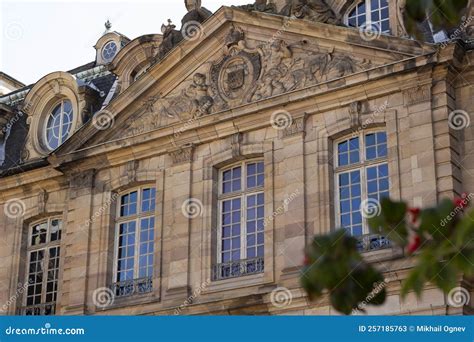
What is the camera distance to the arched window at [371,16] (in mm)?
15570

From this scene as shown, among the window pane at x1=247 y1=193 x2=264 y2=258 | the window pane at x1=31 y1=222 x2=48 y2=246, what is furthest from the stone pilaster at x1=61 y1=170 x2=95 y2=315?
the window pane at x1=247 y1=193 x2=264 y2=258

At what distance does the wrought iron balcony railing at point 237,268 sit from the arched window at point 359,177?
150 cm

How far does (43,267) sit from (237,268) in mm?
4881

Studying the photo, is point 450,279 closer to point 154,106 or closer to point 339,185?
point 339,185

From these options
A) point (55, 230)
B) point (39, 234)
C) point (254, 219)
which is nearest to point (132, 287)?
point (254, 219)

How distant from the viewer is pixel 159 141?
16.9 m

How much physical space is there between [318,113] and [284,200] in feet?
5.03

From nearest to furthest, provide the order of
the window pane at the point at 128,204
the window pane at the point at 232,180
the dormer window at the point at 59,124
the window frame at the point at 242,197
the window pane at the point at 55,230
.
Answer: the window frame at the point at 242,197 → the window pane at the point at 232,180 → the window pane at the point at 128,204 → the window pane at the point at 55,230 → the dormer window at the point at 59,124

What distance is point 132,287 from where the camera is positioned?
1642 cm

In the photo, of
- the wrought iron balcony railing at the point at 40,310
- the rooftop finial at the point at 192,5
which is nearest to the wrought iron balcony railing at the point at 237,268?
the wrought iron balcony railing at the point at 40,310

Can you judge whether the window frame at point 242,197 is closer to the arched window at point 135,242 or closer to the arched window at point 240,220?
the arched window at point 240,220

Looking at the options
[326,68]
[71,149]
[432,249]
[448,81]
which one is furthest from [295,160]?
[432,249]

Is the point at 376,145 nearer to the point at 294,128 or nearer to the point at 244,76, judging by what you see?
the point at 294,128

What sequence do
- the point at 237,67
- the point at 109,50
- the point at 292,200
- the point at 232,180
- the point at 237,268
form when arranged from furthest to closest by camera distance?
the point at 109,50 → the point at 237,67 → the point at 232,180 → the point at 237,268 → the point at 292,200
